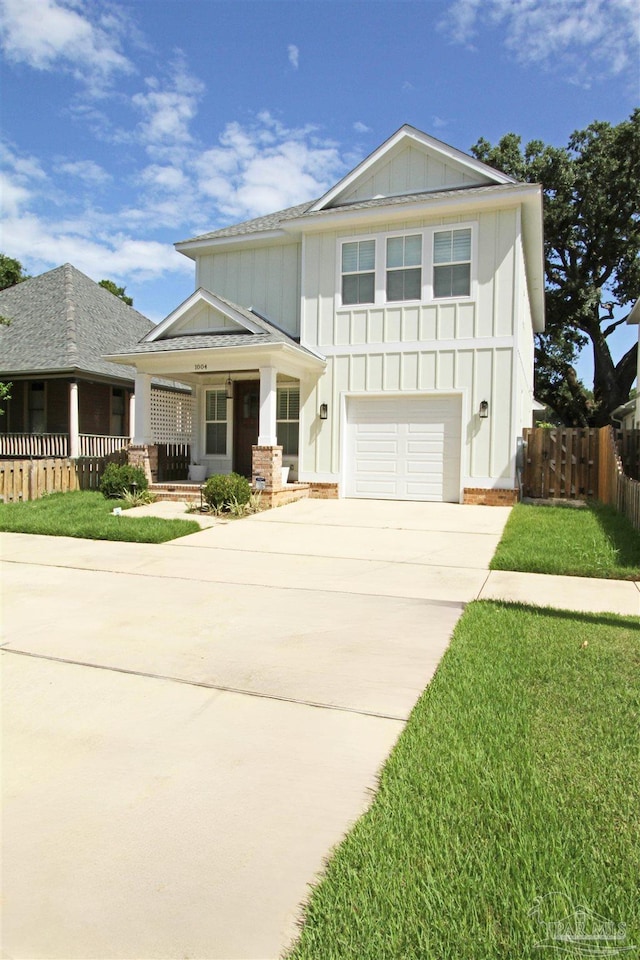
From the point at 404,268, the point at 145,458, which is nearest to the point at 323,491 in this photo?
the point at 145,458

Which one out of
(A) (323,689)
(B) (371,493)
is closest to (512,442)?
(B) (371,493)

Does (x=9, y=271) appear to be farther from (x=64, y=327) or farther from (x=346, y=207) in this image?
(x=346, y=207)

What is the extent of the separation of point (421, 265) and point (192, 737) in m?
12.7

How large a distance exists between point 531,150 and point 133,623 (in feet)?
106

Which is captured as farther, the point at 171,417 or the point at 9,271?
the point at 9,271

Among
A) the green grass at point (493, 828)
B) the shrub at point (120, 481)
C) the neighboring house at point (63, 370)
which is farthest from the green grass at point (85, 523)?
the green grass at point (493, 828)

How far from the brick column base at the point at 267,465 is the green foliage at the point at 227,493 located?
0.75m

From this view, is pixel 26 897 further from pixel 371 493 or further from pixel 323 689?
pixel 371 493

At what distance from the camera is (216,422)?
16.2 meters

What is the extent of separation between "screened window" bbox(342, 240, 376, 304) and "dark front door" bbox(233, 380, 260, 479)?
345 cm

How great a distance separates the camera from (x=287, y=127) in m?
A: 12.7

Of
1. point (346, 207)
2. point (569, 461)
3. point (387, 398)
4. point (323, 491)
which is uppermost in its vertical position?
point (346, 207)

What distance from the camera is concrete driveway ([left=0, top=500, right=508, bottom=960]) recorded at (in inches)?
76.2

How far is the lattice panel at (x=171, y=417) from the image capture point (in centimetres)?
1571
